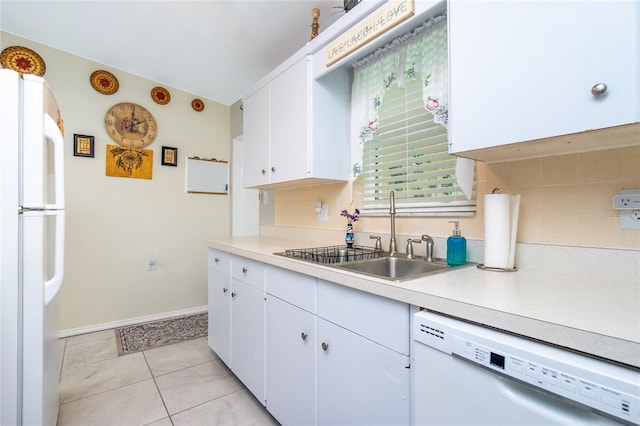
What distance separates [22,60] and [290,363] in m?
3.39

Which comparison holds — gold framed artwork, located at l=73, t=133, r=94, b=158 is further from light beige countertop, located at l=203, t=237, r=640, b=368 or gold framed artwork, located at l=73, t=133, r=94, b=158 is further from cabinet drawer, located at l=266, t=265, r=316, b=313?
light beige countertop, located at l=203, t=237, r=640, b=368

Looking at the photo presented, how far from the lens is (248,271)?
6.13ft

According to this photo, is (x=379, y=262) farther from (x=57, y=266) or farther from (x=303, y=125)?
(x=57, y=266)

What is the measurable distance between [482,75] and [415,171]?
71cm

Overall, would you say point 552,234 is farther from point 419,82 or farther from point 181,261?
point 181,261

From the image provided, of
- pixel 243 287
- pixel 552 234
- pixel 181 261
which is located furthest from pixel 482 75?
pixel 181 261

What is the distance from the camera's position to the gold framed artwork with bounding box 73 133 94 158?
2.90 m

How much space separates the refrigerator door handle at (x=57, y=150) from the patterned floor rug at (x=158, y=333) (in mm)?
1819

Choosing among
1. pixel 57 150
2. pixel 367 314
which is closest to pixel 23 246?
pixel 57 150

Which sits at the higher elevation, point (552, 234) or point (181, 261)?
point (552, 234)

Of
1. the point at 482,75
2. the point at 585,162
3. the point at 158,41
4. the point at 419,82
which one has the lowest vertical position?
the point at 585,162

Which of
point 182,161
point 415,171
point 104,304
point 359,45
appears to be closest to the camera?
point 359,45

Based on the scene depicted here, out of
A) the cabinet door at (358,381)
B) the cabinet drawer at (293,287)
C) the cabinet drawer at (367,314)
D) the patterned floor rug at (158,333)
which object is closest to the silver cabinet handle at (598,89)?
the cabinet drawer at (367,314)

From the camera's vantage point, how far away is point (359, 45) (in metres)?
1.55
